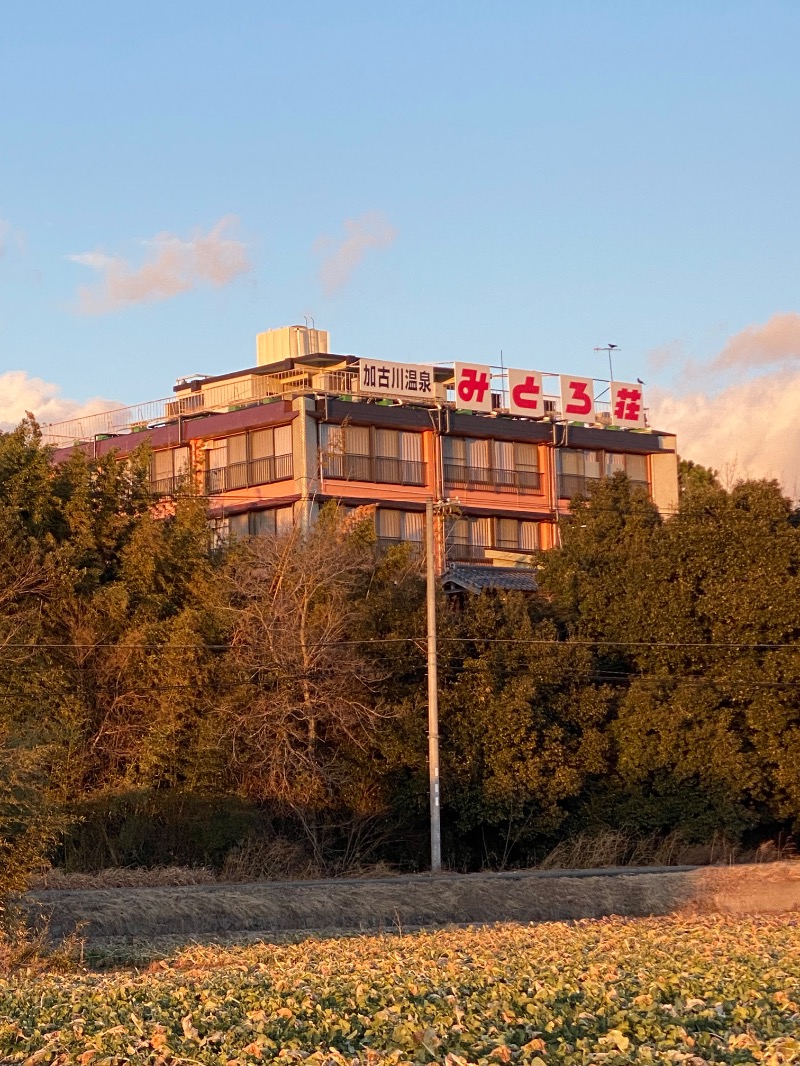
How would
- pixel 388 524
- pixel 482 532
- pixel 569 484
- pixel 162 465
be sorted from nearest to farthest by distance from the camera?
pixel 388 524, pixel 482 532, pixel 162 465, pixel 569 484

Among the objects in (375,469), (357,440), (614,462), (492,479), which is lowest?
(375,469)

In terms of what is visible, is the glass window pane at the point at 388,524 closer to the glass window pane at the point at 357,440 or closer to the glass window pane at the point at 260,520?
the glass window pane at the point at 357,440

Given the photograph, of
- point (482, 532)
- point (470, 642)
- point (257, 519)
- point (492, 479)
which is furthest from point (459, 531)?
point (470, 642)

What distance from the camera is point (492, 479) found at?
61031mm

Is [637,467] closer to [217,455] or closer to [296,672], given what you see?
[217,455]

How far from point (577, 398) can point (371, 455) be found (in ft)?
35.3

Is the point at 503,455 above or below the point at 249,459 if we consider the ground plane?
above

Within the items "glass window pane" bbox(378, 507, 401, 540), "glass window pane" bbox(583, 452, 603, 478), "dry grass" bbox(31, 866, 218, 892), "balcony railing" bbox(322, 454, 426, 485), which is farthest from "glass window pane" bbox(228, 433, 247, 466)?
"dry grass" bbox(31, 866, 218, 892)

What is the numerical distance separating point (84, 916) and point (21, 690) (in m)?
11.5

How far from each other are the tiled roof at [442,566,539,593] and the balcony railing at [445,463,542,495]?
961 centimetres

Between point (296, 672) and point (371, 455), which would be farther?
point (371, 455)

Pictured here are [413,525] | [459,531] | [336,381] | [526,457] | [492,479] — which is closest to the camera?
[413,525]

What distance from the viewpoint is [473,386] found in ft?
196

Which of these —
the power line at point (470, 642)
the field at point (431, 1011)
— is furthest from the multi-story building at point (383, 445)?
the field at point (431, 1011)
